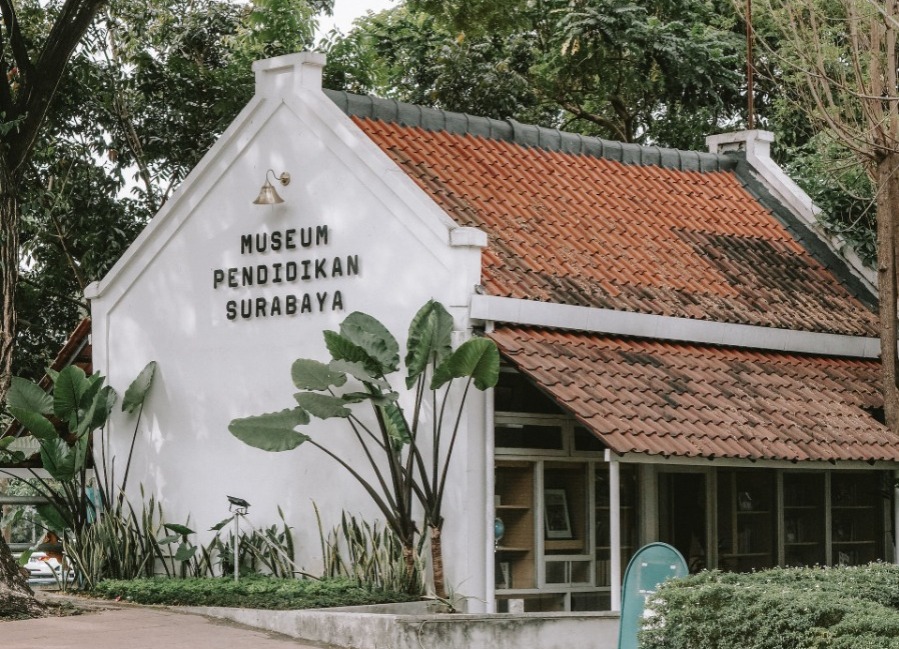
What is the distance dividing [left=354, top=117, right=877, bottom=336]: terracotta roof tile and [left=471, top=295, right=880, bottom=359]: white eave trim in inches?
5.0

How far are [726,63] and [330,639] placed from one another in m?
16.7

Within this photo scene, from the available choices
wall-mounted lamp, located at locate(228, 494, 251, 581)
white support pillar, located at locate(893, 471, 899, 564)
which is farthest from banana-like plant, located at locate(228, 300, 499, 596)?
white support pillar, located at locate(893, 471, 899, 564)

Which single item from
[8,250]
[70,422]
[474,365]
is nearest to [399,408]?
[474,365]

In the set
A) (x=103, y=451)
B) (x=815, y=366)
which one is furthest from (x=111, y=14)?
(x=815, y=366)

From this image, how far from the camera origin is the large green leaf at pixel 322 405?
15609mm

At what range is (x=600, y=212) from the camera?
62.4 feet

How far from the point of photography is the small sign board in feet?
40.0

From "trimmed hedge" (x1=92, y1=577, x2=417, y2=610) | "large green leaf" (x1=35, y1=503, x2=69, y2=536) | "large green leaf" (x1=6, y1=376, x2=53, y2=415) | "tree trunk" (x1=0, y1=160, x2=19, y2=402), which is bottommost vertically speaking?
"trimmed hedge" (x1=92, y1=577, x2=417, y2=610)

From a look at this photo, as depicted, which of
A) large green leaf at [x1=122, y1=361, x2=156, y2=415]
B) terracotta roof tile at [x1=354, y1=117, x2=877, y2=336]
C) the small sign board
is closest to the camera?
the small sign board

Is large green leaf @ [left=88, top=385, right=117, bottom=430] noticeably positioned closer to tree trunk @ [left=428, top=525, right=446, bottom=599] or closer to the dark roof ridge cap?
the dark roof ridge cap

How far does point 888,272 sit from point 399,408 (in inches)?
258

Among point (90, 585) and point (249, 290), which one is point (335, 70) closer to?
point (249, 290)

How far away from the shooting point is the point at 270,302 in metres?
17.8

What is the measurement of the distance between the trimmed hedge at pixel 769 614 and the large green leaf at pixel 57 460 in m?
8.13
